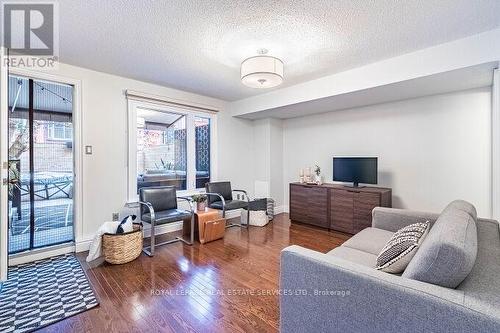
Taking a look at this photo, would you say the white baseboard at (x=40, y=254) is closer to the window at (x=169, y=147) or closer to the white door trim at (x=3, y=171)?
the white door trim at (x=3, y=171)

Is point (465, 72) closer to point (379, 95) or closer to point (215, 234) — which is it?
point (379, 95)

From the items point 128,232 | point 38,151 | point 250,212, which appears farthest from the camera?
point 250,212

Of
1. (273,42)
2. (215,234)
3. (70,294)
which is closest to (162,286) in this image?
(70,294)

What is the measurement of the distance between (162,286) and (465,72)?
3.69 metres

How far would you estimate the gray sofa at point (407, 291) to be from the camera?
0.87 m

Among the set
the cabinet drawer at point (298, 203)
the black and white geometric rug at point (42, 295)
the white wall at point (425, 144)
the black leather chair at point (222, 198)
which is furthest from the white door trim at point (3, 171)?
the white wall at point (425, 144)

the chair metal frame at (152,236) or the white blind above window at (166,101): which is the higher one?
the white blind above window at (166,101)

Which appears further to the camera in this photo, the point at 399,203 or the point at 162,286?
the point at 399,203

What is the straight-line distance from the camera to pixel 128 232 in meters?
2.75

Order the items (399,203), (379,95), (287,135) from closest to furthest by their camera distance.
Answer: (379,95), (399,203), (287,135)

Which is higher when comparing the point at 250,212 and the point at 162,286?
the point at 250,212

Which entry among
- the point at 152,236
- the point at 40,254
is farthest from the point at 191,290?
the point at 40,254

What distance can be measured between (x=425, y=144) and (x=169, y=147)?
393 cm

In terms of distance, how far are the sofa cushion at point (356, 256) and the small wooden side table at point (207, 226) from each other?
1913mm
